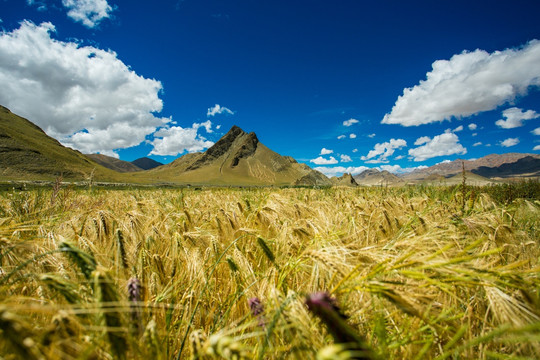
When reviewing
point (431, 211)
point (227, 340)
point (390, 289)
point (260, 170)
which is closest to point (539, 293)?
point (390, 289)

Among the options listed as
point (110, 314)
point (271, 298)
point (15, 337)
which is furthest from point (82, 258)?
point (271, 298)

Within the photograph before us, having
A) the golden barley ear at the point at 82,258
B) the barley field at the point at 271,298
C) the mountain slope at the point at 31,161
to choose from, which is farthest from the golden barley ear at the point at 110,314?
the mountain slope at the point at 31,161

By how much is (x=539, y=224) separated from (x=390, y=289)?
4.60 m

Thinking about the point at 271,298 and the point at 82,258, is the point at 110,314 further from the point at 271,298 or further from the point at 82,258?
the point at 271,298

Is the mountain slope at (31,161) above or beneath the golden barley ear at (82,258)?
above

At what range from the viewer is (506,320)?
83 centimetres

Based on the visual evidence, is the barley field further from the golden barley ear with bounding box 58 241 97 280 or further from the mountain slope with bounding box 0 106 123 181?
the mountain slope with bounding box 0 106 123 181

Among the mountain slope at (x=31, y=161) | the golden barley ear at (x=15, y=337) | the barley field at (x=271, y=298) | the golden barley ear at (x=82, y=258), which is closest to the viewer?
the golden barley ear at (x=15, y=337)

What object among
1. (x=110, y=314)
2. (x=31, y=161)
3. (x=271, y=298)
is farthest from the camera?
(x=31, y=161)

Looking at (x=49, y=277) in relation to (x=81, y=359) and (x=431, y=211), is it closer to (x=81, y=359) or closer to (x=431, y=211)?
(x=81, y=359)

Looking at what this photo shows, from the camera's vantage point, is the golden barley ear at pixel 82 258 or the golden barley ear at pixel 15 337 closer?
the golden barley ear at pixel 15 337

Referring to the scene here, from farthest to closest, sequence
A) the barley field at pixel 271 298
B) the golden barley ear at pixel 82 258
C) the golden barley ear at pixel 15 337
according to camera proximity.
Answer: the golden barley ear at pixel 82 258, the barley field at pixel 271 298, the golden barley ear at pixel 15 337

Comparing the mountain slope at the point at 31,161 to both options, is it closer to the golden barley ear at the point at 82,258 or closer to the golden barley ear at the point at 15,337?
the golden barley ear at the point at 82,258

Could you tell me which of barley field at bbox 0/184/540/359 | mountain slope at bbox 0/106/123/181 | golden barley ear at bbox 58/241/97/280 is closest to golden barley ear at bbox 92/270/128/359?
barley field at bbox 0/184/540/359
